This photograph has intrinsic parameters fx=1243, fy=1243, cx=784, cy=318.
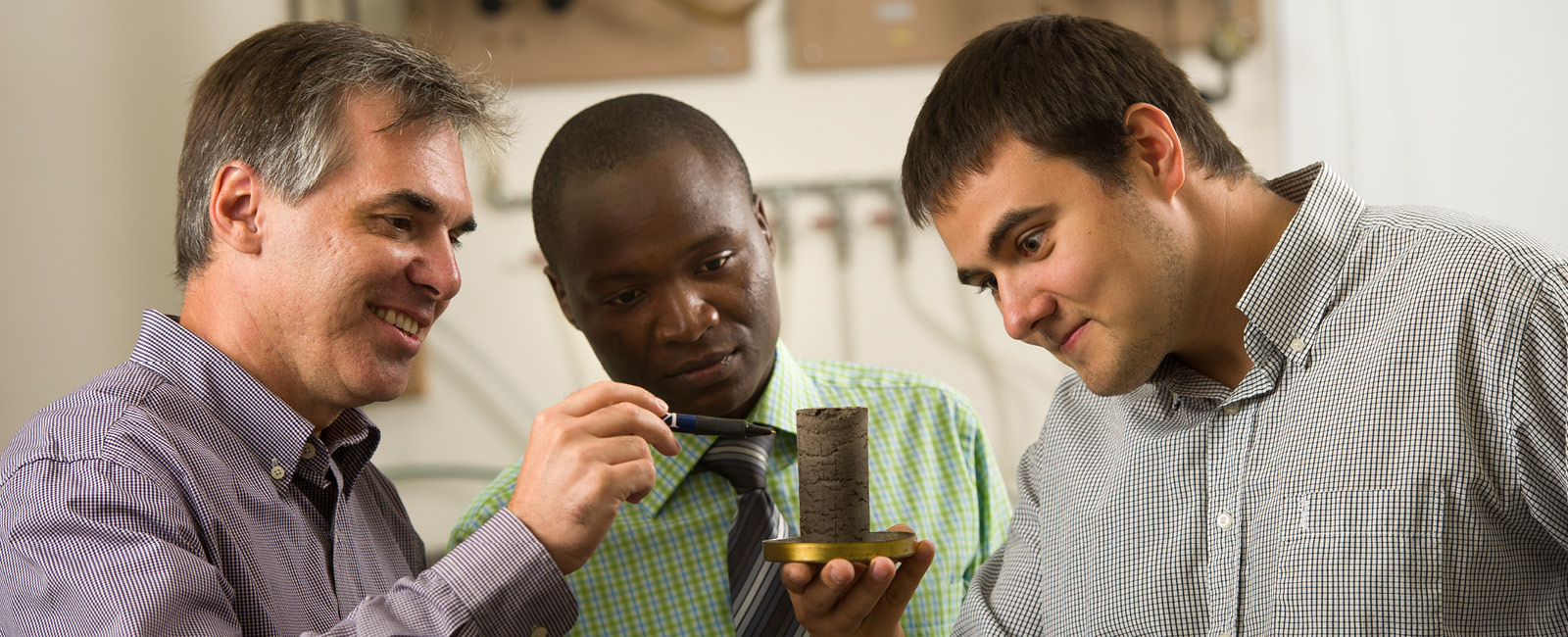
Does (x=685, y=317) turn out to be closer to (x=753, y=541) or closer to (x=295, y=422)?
(x=753, y=541)

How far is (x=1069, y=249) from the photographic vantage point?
125 cm

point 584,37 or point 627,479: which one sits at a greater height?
point 584,37

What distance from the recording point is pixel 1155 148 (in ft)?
4.26

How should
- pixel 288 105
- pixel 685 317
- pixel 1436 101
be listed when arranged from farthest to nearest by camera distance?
pixel 1436 101, pixel 685 317, pixel 288 105

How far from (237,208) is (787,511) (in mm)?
751

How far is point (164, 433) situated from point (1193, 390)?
3.36ft

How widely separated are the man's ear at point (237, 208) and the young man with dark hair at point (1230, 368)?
66 centimetres

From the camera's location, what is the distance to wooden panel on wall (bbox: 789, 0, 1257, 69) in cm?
266

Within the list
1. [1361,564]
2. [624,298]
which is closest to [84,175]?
[624,298]

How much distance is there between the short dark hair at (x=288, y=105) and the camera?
1287 millimetres

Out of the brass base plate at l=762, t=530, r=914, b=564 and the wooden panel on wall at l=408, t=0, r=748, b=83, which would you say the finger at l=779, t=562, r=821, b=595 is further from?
the wooden panel on wall at l=408, t=0, r=748, b=83

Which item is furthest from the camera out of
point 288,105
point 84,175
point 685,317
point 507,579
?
point 84,175

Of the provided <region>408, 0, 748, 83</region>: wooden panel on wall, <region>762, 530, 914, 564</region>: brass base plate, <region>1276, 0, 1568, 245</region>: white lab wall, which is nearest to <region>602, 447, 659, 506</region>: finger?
<region>762, 530, 914, 564</region>: brass base plate

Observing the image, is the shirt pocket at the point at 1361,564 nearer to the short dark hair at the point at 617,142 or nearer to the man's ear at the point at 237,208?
the short dark hair at the point at 617,142
